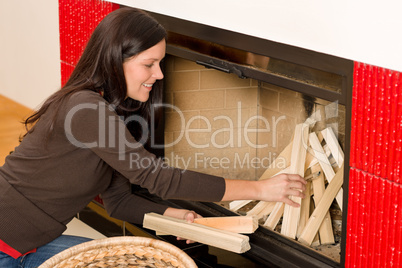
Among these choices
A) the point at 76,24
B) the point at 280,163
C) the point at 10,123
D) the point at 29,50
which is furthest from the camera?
the point at 10,123

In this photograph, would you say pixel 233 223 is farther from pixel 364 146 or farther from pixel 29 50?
pixel 29 50

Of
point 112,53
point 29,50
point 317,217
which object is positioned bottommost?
point 317,217

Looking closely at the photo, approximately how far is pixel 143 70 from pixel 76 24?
0.95 metres

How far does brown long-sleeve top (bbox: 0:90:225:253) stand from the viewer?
1634mm

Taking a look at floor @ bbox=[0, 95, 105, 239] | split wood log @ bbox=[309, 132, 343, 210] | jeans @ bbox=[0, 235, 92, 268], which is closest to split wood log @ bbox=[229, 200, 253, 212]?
split wood log @ bbox=[309, 132, 343, 210]

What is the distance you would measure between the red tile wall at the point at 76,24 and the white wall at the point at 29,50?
1.51ft

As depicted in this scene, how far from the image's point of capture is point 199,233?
71.9 inches

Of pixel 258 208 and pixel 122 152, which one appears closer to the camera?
pixel 122 152

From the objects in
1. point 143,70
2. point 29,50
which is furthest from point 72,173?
point 29,50

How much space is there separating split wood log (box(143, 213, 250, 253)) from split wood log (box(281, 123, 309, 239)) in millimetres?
292

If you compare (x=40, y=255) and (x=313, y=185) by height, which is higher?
(x=313, y=185)

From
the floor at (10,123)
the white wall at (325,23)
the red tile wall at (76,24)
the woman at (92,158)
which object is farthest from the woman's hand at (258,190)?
the floor at (10,123)

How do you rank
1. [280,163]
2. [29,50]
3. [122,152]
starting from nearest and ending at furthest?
[122,152] < [280,163] < [29,50]

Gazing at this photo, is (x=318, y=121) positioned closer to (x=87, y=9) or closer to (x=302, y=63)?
(x=302, y=63)
